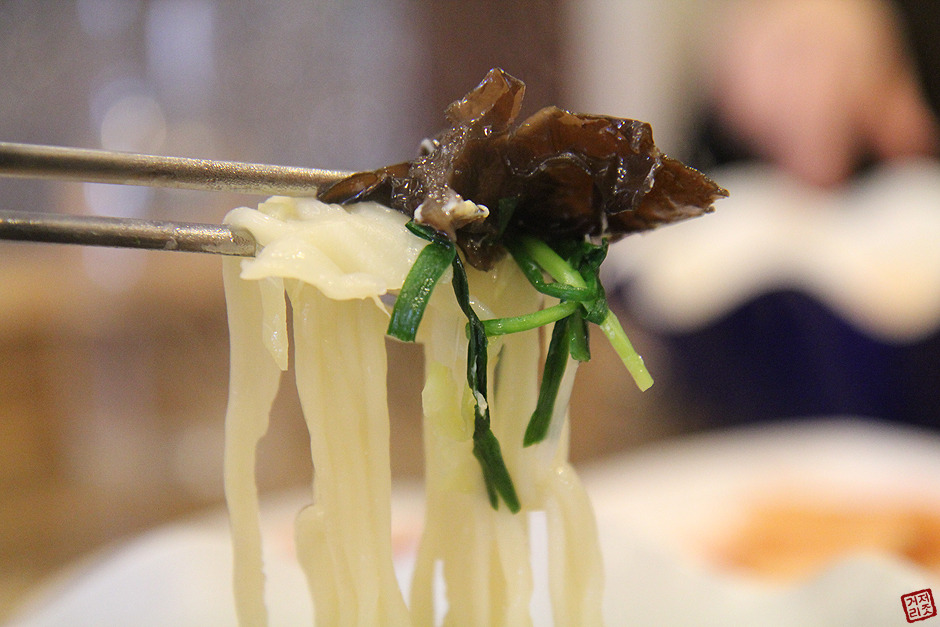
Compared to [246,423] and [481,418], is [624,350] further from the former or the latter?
[246,423]

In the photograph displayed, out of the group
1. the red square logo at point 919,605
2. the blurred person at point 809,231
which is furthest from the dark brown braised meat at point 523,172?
the blurred person at point 809,231

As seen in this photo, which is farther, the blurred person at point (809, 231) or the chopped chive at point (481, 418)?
the blurred person at point (809, 231)

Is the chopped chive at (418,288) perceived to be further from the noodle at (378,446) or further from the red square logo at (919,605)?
the red square logo at (919,605)

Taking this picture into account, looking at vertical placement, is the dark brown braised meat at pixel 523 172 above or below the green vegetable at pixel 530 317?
above

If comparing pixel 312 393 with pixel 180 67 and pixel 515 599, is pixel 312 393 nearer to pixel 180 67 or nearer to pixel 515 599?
pixel 515 599

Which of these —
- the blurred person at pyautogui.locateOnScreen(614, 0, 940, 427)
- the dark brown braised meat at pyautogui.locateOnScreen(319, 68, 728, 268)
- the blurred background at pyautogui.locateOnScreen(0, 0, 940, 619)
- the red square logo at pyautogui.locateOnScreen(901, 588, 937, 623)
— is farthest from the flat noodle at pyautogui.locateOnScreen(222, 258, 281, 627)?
the blurred person at pyautogui.locateOnScreen(614, 0, 940, 427)

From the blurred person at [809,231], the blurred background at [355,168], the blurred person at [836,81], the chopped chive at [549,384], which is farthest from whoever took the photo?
the blurred person at [836,81]

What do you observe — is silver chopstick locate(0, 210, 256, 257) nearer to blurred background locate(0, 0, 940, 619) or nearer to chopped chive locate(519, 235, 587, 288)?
chopped chive locate(519, 235, 587, 288)
